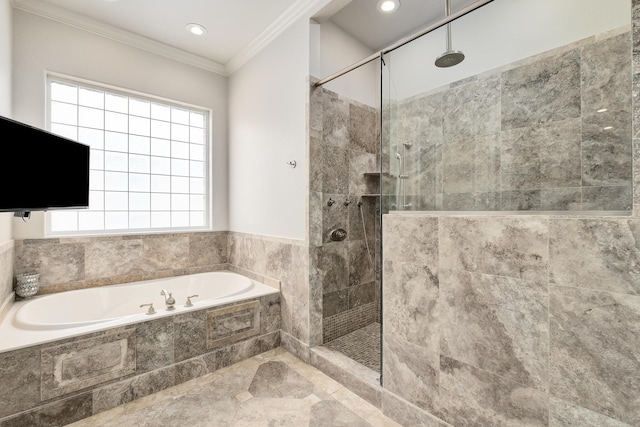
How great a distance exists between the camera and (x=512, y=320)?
1.20 meters

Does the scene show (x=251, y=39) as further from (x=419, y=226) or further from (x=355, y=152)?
(x=419, y=226)

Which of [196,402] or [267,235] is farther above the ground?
[267,235]

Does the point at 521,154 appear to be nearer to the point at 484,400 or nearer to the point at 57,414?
the point at 484,400

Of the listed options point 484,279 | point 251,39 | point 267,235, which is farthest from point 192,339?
point 251,39

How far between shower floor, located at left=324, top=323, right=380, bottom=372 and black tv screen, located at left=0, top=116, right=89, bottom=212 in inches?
86.5

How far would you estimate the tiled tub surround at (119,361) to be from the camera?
146 centimetres

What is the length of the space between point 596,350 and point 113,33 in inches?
156

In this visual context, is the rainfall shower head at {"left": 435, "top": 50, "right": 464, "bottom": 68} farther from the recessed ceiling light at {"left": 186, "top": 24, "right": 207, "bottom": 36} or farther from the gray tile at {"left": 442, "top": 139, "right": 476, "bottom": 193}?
the recessed ceiling light at {"left": 186, "top": 24, "right": 207, "bottom": 36}

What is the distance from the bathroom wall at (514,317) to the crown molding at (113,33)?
9.21ft

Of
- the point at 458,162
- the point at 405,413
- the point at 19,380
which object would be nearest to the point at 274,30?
the point at 458,162

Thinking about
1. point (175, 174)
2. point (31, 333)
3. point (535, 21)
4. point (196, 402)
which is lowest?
point (196, 402)

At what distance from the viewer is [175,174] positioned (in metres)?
3.12

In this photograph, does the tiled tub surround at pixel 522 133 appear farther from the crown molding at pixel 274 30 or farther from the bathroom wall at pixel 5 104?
the bathroom wall at pixel 5 104

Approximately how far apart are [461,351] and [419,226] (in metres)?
0.64
